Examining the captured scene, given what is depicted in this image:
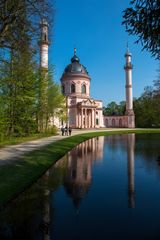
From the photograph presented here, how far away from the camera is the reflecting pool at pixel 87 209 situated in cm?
470

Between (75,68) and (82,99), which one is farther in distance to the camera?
(75,68)

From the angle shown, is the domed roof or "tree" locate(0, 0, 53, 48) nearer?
"tree" locate(0, 0, 53, 48)

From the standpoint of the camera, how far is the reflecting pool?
15.4 feet

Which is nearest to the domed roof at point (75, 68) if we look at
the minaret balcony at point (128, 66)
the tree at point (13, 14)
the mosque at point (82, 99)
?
the mosque at point (82, 99)

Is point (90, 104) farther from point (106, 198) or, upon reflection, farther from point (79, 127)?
point (106, 198)

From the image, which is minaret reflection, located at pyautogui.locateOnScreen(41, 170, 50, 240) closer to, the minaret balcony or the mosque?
the mosque

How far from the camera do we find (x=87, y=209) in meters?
5.95

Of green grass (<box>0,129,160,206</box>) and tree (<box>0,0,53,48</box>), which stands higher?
tree (<box>0,0,53,48</box>)

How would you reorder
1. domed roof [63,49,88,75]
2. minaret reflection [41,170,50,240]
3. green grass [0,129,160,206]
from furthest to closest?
domed roof [63,49,88,75] → green grass [0,129,160,206] → minaret reflection [41,170,50,240]

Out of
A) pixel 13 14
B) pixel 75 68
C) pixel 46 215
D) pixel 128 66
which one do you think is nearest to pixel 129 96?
pixel 128 66

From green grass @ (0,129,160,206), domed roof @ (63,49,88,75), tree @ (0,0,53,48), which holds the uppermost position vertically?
domed roof @ (63,49,88,75)

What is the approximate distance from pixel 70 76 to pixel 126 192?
72360 mm

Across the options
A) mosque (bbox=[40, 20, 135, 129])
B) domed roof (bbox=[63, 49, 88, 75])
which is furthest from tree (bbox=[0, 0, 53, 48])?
domed roof (bbox=[63, 49, 88, 75])

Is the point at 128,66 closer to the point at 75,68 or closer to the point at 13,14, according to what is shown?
the point at 75,68
